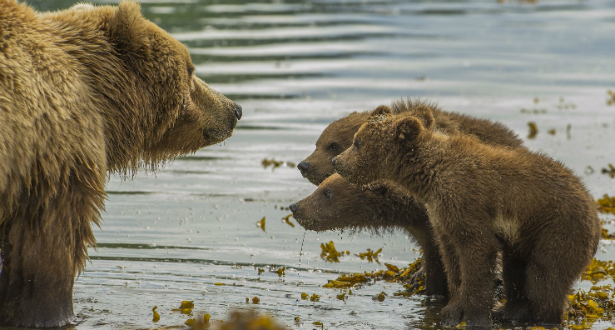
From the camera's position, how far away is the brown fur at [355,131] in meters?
7.82

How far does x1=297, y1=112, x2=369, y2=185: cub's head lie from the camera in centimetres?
812

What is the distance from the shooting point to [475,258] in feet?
20.2

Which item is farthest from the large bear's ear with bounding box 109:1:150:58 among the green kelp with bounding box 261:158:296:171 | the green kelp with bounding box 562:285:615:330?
the green kelp with bounding box 261:158:296:171

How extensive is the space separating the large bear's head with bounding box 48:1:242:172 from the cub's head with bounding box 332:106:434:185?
129cm

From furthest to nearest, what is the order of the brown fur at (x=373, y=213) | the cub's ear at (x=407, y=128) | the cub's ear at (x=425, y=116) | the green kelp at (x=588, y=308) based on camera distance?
the brown fur at (x=373, y=213)
the cub's ear at (x=425, y=116)
the cub's ear at (x=407, y=128)
the green kelp at (x=588, y=308)

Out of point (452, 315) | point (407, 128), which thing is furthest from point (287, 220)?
point (452, 315)

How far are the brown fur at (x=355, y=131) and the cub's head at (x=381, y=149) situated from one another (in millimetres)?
1045

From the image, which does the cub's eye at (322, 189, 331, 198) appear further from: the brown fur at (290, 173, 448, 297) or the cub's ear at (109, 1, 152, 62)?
the cub's ear at (109, 1, 152, 62)

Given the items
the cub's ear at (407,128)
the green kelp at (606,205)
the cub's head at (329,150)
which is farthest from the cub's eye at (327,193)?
the green kelp at (606,205)

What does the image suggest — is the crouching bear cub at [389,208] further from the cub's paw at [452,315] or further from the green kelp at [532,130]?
the green kelp at [532,130]

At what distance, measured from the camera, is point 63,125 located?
541 centimetres

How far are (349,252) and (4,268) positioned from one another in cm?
370

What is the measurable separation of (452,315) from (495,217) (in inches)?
30.6

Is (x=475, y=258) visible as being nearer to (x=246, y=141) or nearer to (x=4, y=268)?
(x=4, y=268)
